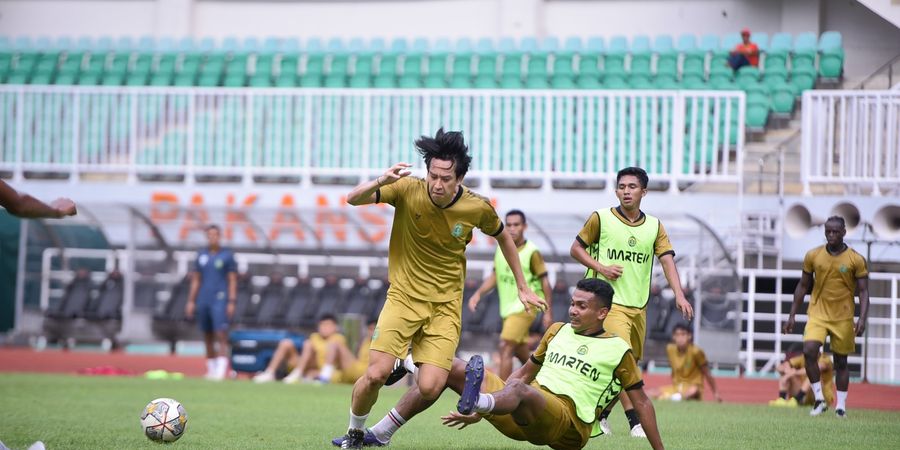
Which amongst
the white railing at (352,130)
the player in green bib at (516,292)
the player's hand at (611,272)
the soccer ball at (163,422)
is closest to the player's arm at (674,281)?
the player's hand at (611,272)

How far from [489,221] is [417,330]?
890mm

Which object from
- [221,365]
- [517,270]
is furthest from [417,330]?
[221,365]

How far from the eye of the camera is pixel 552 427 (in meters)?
7.30

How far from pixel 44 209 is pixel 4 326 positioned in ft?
59.9

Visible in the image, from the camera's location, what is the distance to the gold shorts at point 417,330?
813 cm

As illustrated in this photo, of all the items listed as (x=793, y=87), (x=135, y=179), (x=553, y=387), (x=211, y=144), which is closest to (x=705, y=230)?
(x=793, y=87)

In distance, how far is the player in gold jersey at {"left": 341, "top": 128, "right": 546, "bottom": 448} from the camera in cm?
805

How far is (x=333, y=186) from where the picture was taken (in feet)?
72.7

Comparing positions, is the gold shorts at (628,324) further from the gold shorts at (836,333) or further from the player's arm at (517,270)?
the gold shorts at (836,333)

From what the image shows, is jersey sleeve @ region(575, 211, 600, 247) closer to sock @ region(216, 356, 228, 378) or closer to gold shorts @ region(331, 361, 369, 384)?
gold shorts @ region(331, 361, 369, 384)

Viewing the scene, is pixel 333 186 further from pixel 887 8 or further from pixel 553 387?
pixel 553 387

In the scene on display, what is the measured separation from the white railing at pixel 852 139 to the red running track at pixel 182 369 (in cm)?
332

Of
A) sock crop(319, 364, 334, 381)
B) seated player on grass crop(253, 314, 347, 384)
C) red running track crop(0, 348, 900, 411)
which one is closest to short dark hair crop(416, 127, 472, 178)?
red running track crop(0, 348, 900, 411)

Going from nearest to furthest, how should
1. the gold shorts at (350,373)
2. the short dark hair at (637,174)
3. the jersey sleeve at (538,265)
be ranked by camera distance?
the short dark hair at (637,174) → the jersey sleeve at (538,265) → the gold shorts at (350,373)
